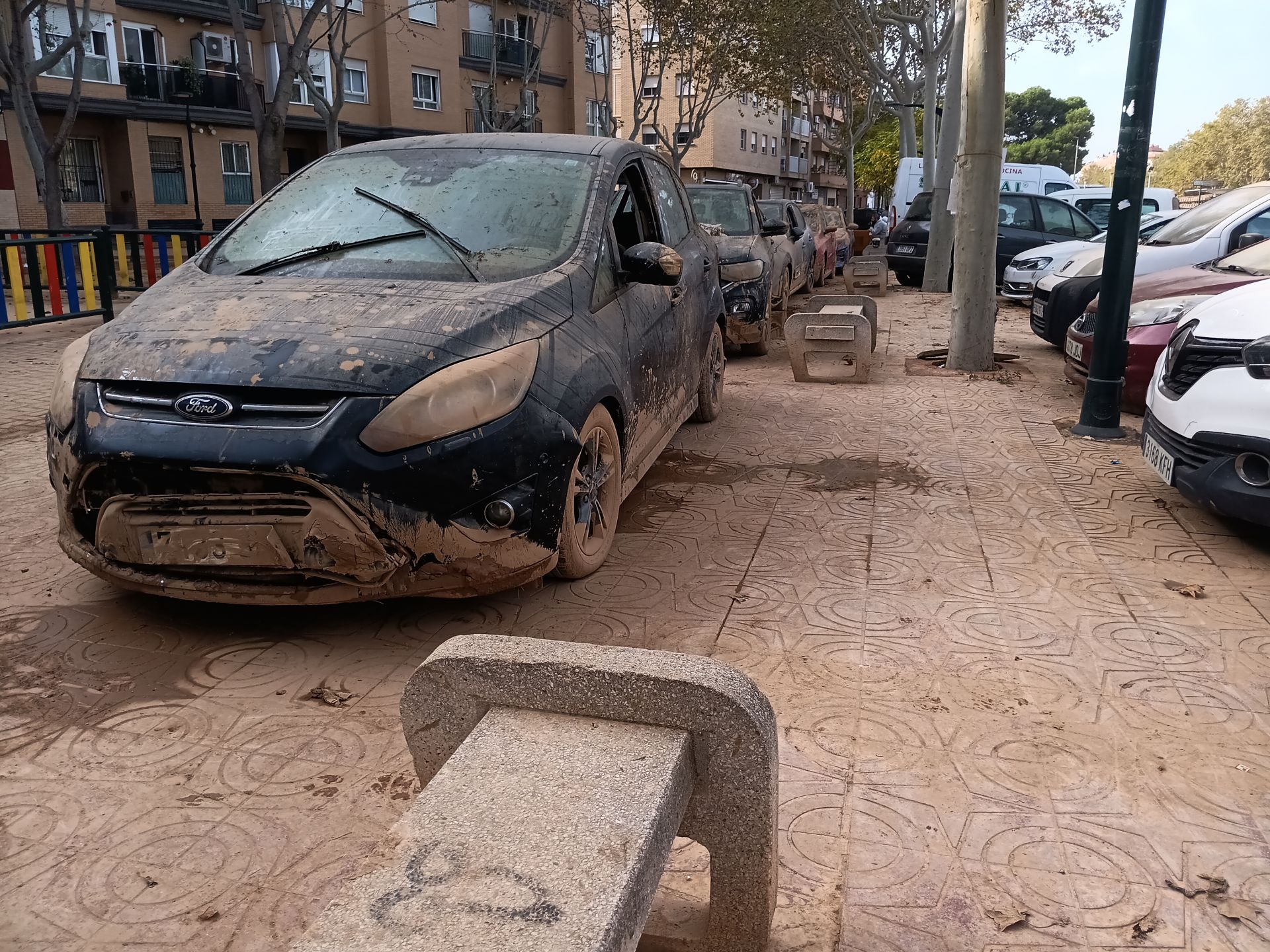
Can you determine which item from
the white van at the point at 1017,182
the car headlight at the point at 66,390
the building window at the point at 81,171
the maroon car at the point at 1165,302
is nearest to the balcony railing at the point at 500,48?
the building window at the point at 81,171

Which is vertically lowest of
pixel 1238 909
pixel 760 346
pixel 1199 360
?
pixel 1238 909

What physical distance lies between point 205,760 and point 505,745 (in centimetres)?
148

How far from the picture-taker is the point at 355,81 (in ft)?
110

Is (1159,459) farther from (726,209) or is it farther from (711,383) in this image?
(726,209)

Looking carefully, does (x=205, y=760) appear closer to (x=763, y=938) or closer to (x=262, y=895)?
(x=262, y=895)

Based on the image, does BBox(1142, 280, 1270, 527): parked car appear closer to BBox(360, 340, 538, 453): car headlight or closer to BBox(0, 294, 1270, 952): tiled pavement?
BBox(0, 294, 1270, 952): tiled pavement

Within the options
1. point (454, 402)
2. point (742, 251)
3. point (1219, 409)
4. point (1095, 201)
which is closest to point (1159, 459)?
point (1219, 409)

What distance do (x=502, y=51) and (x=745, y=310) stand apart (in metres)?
32.4

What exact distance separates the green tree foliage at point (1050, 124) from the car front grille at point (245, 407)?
10823 centimetres

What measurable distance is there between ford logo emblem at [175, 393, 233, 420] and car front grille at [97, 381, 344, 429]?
0.01 metres

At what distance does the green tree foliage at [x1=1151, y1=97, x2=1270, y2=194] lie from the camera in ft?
214

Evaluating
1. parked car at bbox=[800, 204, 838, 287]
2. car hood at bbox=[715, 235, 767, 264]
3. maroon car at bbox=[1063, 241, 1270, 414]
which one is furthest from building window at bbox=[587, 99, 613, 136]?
maroon car at bbox=[1063, 241, 1270, 414]

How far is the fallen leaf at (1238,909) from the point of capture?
2.27 metres

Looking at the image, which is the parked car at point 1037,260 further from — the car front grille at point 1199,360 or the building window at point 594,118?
the building window at point 594,118
